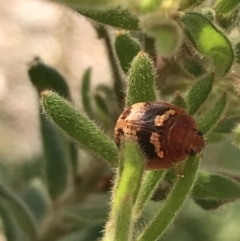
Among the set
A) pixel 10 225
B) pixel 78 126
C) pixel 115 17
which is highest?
pixel 115 17

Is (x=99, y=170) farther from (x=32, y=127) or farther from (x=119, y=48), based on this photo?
(x=32, y=127)

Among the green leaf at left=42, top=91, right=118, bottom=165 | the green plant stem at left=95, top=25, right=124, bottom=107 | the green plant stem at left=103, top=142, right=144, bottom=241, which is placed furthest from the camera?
the green plant stem at left=95, top=25, right=124, bottom=107

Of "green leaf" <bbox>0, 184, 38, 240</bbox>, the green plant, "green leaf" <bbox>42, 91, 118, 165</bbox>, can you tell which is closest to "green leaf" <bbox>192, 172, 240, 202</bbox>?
the green plant

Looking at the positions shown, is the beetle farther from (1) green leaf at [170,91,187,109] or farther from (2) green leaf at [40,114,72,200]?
(2) green leaf at [40,114,72,200]

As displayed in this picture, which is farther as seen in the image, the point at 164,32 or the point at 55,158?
the point at 55,158

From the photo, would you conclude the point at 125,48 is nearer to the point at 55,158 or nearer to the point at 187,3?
the point at 187,3

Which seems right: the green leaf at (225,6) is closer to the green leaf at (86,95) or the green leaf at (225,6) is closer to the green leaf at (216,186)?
the green leaf at (216,186)

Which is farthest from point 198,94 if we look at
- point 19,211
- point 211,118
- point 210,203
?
point 19,211

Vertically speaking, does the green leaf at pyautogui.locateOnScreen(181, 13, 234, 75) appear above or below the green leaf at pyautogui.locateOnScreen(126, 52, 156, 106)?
above

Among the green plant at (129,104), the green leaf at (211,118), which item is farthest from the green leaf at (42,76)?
the green leaf at (211,118)
